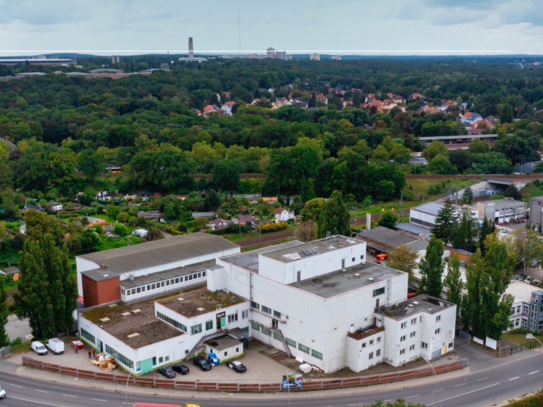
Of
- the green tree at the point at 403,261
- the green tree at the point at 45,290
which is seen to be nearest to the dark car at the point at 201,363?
the green tree at the point at 45,290

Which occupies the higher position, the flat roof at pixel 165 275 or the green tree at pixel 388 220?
the flat roof at pixel 165 275

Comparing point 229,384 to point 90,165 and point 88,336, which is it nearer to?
point 88,336

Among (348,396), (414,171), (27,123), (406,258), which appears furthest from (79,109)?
(348,396)

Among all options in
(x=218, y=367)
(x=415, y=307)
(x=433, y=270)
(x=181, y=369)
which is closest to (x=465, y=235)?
(x=433, y=270)

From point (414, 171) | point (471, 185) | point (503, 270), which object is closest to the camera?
point (503, 270)

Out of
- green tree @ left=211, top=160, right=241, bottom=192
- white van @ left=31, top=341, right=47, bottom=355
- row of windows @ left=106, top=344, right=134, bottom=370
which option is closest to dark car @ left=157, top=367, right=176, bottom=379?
row of windows @ left=106, top=344, right=134, bottom=370

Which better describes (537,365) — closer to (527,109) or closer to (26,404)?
(26,404)

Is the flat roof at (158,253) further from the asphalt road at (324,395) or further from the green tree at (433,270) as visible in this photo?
the green tree at (433,270)
